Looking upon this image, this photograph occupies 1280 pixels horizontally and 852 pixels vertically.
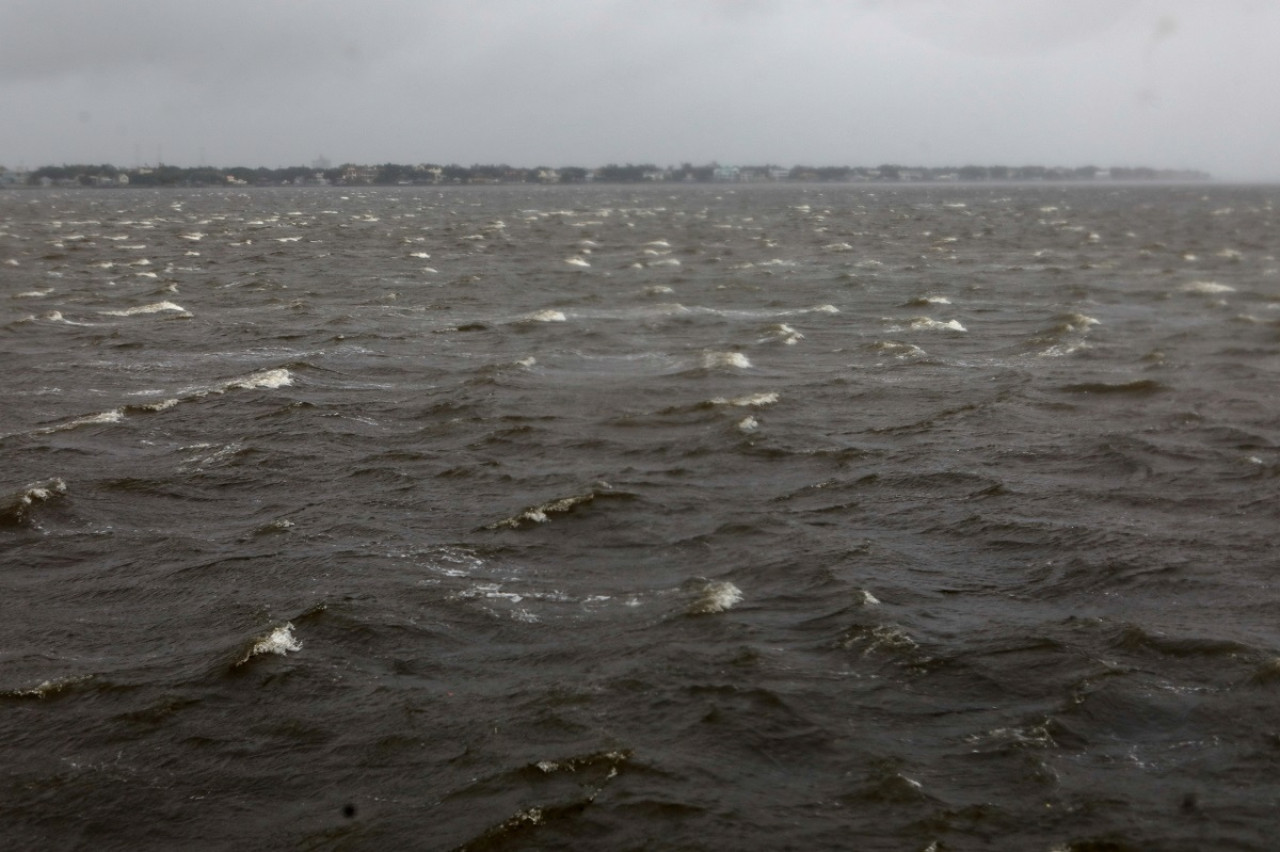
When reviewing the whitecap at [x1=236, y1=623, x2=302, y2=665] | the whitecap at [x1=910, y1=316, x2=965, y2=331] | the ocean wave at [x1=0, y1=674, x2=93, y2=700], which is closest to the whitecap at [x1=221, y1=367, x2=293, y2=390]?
the whitecap at [x1=236, y1=623, x2=302, y2=665]

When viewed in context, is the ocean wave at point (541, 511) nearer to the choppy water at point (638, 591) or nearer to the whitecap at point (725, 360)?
the choppy water at point (638, 591)

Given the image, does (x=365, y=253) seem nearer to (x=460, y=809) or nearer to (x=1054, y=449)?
(x=1054, y=449)

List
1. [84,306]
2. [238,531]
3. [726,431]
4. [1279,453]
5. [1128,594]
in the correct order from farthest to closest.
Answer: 1. [84,306]
2. [726,431]
3. [1279,453]
4. [238,531]
5. [1128,594]

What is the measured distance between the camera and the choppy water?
11203mm

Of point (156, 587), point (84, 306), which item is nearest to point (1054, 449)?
point (156, 587)

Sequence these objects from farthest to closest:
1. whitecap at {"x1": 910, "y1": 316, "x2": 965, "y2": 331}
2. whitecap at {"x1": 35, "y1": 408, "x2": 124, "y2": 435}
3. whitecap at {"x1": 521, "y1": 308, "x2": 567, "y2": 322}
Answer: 1. whitecap at {"x1": 521, "y1": 308, "x2": 567, "y2": 322}
2. whitecap at {"x1": 910, "y1": 316, "x2": 965, "y2": 331}
3. whitecap at {"x1": 35, "y1": 408, "x2": 124, "y2": 435}

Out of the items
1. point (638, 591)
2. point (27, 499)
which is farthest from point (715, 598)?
point (27, 499)

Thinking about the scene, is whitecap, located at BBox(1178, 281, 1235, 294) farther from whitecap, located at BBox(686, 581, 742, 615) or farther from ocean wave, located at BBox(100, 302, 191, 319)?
whitecap, located at BBox(686, 581, 742, 615)

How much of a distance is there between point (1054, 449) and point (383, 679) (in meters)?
14.1

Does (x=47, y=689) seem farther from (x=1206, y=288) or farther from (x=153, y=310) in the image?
(x=1206, y=288)

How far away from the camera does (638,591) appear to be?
1593 cm

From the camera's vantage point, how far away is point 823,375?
100 feet

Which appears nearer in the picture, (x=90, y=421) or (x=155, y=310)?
(x=90, y=421)

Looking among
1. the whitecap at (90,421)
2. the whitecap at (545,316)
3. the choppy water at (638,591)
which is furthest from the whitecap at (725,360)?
the whitecap at (90,421)
